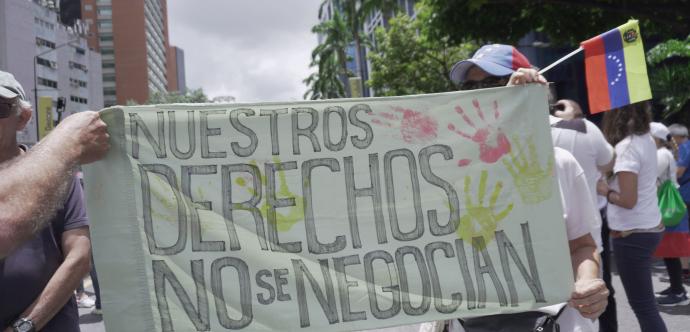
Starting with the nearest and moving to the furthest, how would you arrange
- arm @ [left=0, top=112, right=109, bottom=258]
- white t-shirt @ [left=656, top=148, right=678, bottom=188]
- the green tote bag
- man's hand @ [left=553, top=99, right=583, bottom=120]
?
arm @ [left=0, top=112, right=109, bottom=258] → man's hand @ [left=553, top=99, right=583, bottom=120] → the green tote bag → white t-shirt @ [left=656, top=148, right=678, bottom=188]

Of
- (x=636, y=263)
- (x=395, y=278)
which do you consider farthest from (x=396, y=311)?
(x=636, y=263)

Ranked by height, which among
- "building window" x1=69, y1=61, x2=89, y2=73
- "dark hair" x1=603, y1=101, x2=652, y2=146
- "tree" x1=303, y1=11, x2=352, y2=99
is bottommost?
"dark hair" x1=603, y1=101, x2=652, y2=146

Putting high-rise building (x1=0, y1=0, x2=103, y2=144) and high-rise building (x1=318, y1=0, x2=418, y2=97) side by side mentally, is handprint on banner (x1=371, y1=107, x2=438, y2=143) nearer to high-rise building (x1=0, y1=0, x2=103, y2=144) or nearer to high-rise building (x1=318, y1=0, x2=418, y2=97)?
high-rise building (x1=318, y1=0, x2=418, y2=97)

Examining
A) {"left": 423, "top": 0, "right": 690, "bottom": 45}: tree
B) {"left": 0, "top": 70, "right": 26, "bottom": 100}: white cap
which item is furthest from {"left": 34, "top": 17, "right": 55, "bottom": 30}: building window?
{"left": 0, "top": 70, "right": 26, "bottom": 100}: white cap

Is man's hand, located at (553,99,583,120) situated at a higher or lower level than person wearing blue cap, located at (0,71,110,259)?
higher

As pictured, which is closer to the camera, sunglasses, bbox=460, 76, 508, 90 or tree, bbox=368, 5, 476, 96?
sunglasses, bbox=460, 76, 508, 90

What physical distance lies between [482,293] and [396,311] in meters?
0.30

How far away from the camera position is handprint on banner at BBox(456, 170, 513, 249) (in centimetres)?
231

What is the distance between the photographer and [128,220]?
2.13m

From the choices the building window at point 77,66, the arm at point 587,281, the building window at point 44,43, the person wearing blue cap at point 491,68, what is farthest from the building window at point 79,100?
the arm at point 587,281

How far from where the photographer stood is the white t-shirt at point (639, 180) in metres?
4.02

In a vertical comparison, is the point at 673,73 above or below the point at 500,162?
above

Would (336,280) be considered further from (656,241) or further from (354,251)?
(656,241)

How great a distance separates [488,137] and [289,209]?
→ 76 cm
